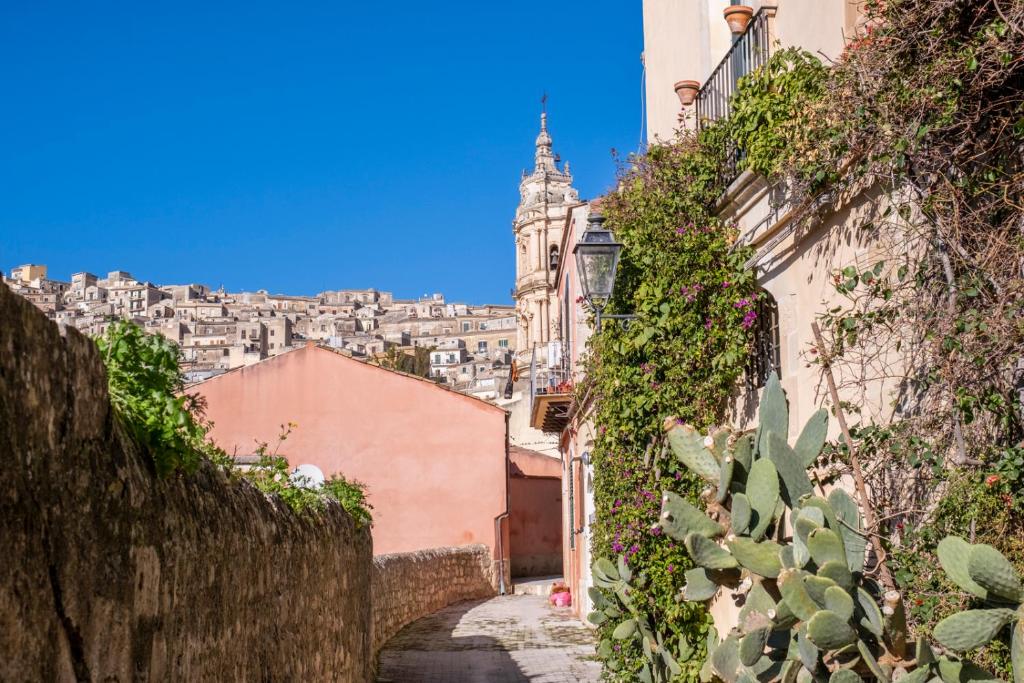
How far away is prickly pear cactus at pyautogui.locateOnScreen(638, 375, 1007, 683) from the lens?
15.2 ft

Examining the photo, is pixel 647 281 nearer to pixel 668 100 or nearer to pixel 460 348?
pixel 668 100

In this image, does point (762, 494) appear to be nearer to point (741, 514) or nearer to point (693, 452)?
point (741, 514)

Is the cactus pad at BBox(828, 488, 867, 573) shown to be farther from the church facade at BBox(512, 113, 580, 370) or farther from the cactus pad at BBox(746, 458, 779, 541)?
the church facade at BBox(512, 113, 580, 370)

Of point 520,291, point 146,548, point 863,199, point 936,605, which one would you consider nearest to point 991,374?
point 936,605

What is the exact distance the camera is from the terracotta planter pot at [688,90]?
406 inches

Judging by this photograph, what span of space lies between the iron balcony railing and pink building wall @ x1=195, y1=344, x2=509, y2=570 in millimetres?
18273

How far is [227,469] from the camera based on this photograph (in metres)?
5.29

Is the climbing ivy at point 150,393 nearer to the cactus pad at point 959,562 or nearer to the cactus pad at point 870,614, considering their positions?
the cactus pad at point 959,562

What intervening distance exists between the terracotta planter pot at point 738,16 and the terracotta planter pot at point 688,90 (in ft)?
3.33

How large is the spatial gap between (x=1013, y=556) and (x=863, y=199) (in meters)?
2.40

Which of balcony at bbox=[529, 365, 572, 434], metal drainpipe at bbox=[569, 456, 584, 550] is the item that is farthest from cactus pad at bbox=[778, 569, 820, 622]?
balcony at bbox=[529, 365, 572, 434]

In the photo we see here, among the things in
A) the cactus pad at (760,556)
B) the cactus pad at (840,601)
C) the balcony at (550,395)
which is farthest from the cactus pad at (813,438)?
the balcony at (550,395)

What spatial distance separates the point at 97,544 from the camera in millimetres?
2938

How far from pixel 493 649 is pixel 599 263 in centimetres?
749
